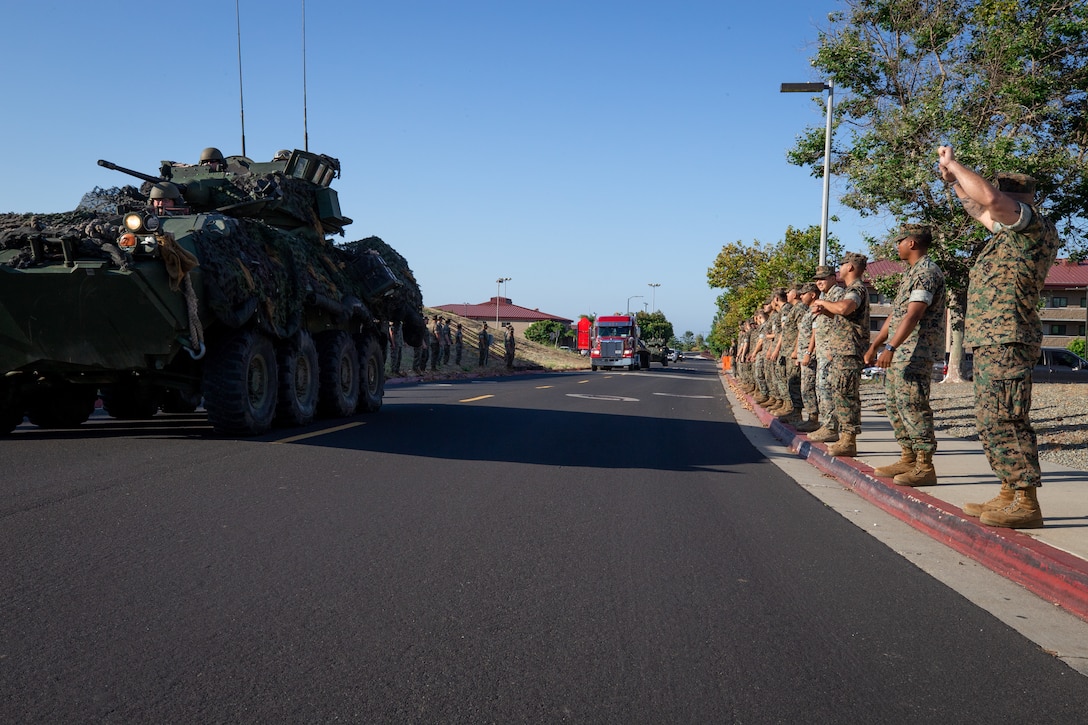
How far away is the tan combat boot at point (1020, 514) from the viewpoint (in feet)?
18.6

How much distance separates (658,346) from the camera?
75188 mm

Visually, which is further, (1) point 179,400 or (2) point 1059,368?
(2) point 1059,368

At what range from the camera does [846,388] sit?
30.1ft

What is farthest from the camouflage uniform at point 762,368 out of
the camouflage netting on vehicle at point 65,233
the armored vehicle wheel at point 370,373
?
the camouflage netting on vehicle at point 65,233

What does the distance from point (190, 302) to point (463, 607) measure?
5.99 m

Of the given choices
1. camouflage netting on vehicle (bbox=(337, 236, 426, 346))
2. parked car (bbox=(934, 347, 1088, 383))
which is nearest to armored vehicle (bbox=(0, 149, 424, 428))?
camouflage netting on vehicle (bbox=(337, 236, 426, 346))

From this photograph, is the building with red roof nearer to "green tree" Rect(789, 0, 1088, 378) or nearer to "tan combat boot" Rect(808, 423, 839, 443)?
"green tree" Rect(789, 0, 1088, 378)

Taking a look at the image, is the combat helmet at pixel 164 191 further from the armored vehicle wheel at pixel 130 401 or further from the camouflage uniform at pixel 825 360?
the camouflage uniform at pixel 825 360

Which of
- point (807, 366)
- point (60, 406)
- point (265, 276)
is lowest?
point (60, 406)

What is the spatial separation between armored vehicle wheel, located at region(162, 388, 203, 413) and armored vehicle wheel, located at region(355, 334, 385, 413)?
232 cm

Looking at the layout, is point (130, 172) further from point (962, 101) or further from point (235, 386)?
point (962, 101)

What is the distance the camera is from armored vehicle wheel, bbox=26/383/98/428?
10.4m

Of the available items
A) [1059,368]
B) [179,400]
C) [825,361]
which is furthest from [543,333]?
[825,361]

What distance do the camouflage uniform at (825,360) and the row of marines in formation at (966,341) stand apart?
17 millimetres
